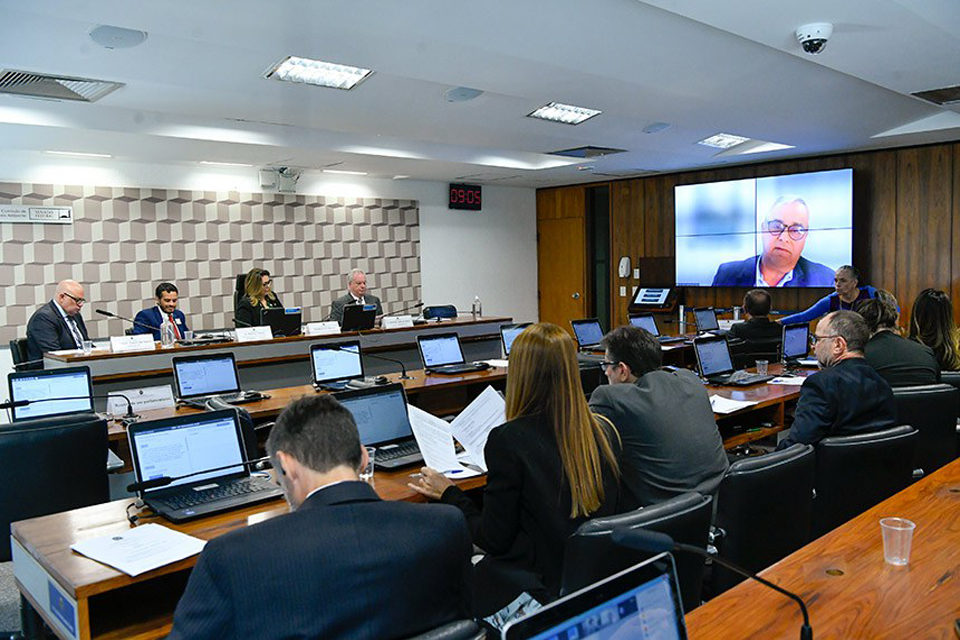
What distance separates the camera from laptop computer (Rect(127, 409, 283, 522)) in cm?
238

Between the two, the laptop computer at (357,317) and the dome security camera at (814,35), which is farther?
the laptop computer at (357,317)

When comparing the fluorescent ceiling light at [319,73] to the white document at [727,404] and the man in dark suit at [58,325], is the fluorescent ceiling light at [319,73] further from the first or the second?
the white document at [727,404]

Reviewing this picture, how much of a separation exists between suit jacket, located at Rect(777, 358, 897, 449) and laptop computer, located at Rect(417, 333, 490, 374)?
2.95m

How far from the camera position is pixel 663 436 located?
250 centimetres

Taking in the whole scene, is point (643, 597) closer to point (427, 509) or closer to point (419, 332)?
point (427, 509)

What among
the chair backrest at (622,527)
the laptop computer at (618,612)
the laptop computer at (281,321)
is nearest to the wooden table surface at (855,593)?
the chair backrest at (622,527)

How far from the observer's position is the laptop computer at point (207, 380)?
14.5 ft

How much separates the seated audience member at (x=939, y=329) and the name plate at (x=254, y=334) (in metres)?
4.81

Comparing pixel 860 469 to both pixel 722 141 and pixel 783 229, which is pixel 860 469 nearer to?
pixel 722 141

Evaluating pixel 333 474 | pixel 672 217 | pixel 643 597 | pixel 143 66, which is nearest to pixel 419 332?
pixel 143 66

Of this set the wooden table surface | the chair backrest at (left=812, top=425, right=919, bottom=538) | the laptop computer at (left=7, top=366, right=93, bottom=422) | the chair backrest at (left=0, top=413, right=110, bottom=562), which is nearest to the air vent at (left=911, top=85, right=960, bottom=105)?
the chair backrest at (left=812, top=425, right=919, bottom=538)

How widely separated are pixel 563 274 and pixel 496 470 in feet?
32.9

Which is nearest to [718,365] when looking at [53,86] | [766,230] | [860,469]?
[860,469]

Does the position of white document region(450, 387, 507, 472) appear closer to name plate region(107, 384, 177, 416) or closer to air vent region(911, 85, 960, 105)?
name plate region(107, 384, 177, 416)
